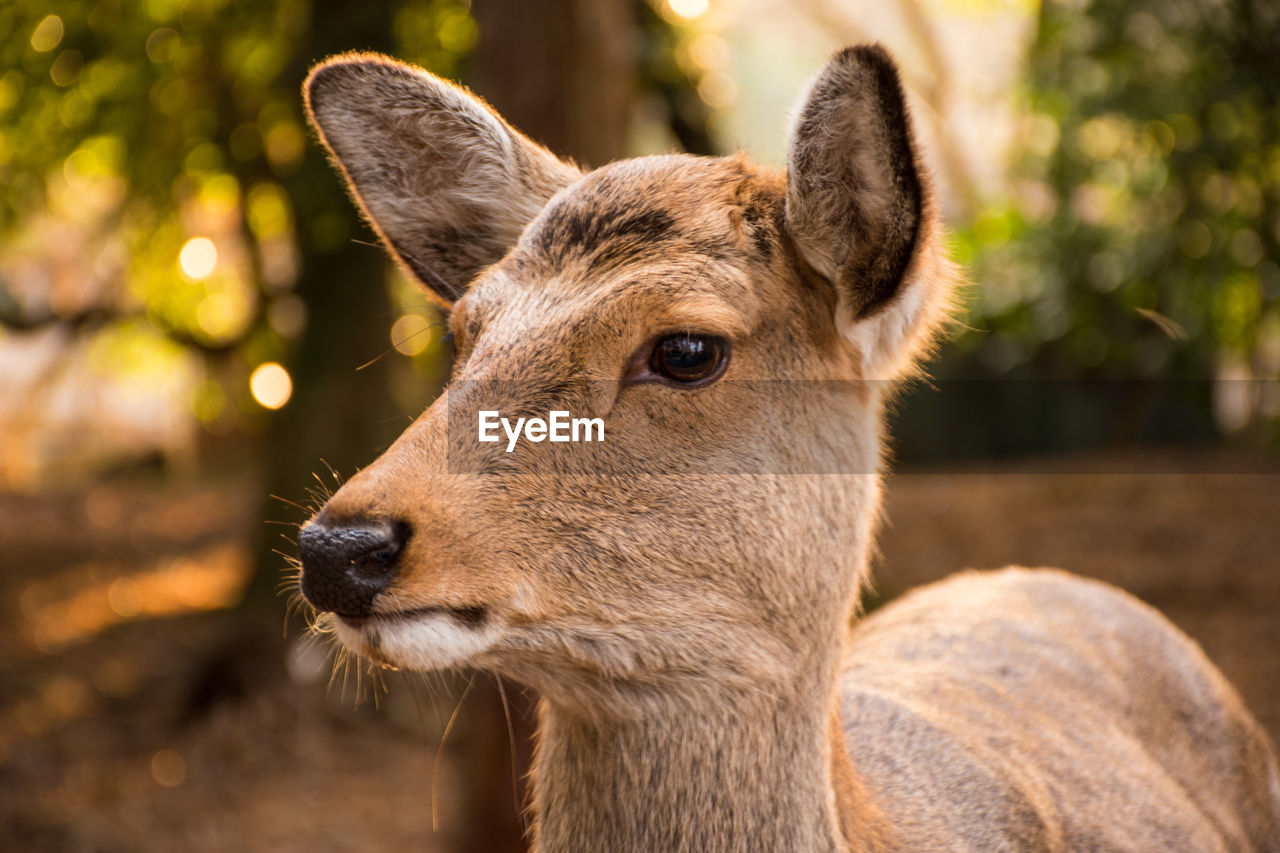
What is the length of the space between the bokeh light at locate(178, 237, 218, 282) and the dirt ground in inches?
123

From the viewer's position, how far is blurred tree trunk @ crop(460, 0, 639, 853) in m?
4.56

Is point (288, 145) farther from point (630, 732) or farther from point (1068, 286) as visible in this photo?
point (630, 732)

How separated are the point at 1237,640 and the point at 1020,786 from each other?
199 inches

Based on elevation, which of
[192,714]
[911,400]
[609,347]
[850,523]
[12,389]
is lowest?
[12,389]

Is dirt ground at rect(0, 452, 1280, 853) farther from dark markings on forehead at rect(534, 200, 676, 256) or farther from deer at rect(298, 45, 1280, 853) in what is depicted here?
dark markings on forehead at rect(534, 200, 676, 256)

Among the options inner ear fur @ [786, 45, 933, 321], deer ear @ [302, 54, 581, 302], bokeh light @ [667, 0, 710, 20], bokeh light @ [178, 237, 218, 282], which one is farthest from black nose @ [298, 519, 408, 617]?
bokeh light @ [178, 237, 218, 282]

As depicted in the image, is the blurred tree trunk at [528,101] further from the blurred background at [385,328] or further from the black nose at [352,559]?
the black nose at [352,559]

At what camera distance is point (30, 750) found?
7715mm

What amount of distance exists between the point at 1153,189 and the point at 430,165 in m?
5.70

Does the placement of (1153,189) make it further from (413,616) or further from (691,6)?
(413,616)

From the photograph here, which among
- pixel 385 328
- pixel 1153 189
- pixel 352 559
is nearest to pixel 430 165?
pixel 352 559

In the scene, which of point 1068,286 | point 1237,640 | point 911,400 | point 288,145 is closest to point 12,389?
point 288,145

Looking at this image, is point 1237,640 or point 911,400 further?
point 911,400

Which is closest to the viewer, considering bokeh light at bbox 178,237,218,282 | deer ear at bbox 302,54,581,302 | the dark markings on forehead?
the dark markings on forehead
